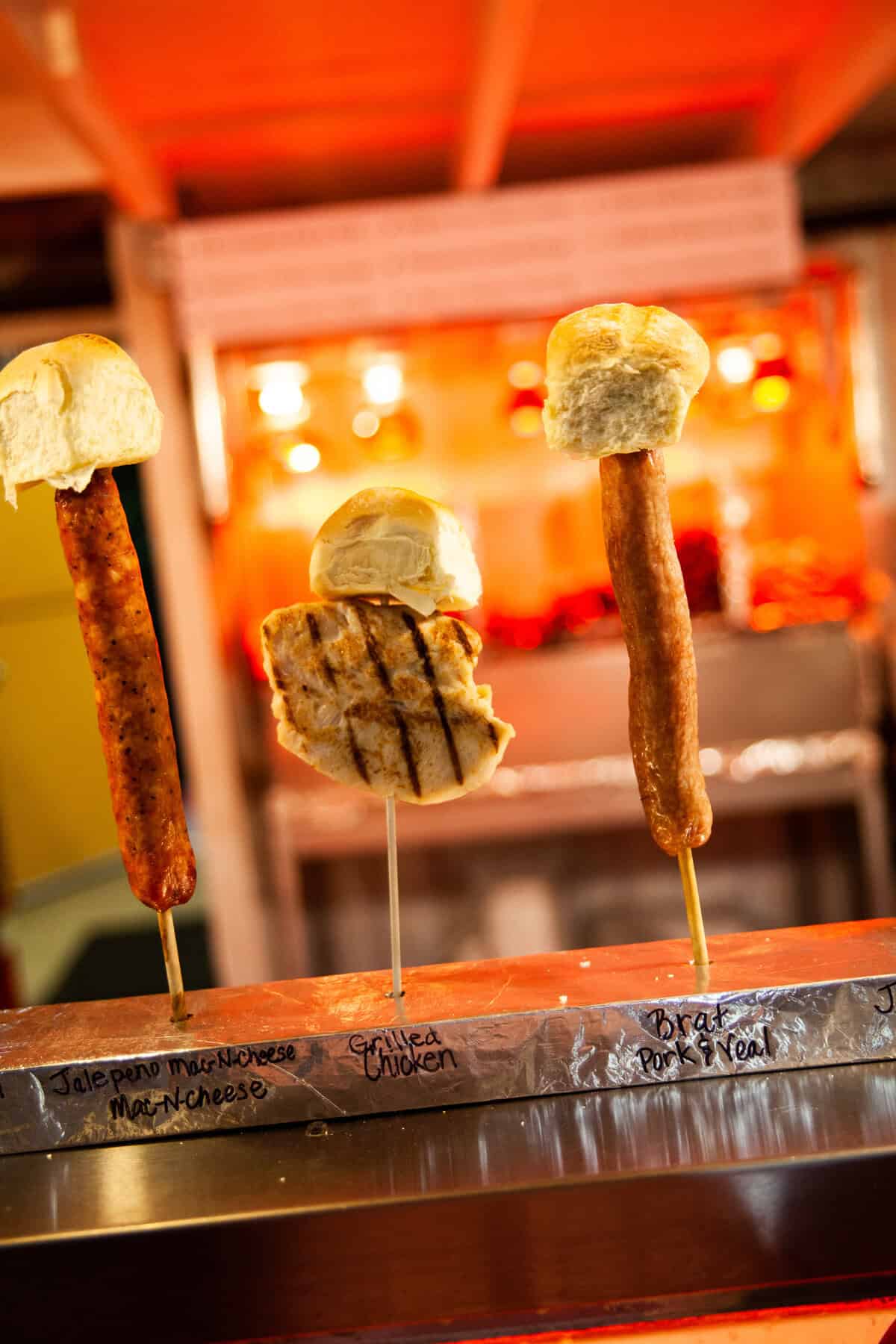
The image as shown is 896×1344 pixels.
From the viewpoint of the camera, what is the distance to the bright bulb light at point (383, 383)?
4316 mm

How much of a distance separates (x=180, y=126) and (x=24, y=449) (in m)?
2.95

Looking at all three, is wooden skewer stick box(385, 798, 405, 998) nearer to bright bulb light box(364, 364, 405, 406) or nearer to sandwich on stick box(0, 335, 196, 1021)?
sandwich on stick box(0, 335, 196, 1021)

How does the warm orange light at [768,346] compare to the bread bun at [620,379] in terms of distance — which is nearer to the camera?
the bread bun at [620,379]

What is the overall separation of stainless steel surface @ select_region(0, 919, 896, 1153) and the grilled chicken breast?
0.24 m

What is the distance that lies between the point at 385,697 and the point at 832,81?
119 inches

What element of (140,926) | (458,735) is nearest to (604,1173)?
(458,735)

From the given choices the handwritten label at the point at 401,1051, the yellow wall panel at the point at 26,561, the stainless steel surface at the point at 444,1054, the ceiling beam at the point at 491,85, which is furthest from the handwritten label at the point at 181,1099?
the yellow wall panel at the point at 26,561

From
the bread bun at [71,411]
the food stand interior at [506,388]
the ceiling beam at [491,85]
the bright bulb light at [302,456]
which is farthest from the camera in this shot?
the bright bulb light at [302,456]

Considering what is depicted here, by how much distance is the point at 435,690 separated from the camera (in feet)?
3.86

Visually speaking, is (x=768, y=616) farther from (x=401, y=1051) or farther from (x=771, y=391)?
(x=401, y=1051)

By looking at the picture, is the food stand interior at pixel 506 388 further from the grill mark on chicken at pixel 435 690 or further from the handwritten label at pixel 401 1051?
the handwritten label at pixel 401 1051

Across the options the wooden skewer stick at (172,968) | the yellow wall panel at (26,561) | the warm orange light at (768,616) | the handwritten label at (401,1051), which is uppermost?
the yellow wall panel at (26,561)

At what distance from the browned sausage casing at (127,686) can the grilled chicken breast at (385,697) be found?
0.12 metres

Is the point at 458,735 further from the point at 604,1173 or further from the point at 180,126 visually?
the point at 180,126
